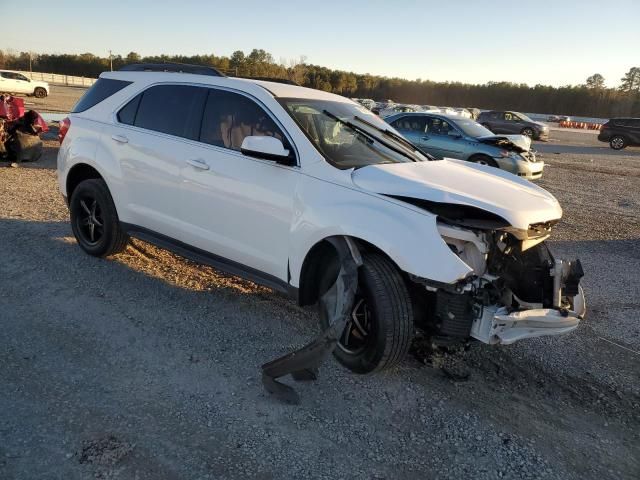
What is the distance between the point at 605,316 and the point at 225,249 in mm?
3602

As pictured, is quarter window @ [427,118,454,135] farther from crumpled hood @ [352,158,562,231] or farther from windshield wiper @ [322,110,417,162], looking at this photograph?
crumpled hood @ [352,158,562,231]

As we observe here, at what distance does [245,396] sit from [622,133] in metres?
29.1

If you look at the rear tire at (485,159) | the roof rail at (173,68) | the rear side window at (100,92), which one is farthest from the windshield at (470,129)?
the rear side window at (100,92)

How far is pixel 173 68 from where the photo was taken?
4.97 meters

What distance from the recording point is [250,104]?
4074 mm

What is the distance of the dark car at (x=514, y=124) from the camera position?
94.6ft

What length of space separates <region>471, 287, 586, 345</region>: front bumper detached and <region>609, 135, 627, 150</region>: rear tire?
27877mm

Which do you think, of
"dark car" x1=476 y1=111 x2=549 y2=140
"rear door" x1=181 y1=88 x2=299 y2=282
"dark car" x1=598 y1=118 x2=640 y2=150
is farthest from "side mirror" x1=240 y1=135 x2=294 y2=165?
"dark car" x1=598 y1=118 x2=640 y2=150

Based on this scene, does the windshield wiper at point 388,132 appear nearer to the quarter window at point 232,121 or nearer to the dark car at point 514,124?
the quarter window at point 232,121

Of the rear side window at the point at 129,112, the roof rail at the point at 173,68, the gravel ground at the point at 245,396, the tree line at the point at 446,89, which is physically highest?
the tree line at the point at 446,89

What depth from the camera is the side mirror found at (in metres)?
3.57

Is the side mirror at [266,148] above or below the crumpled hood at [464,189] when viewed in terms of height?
above

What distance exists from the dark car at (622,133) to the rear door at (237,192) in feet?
92.1

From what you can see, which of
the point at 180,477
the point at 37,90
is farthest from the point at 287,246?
the point at 37,90
